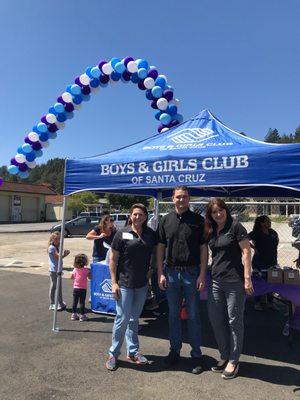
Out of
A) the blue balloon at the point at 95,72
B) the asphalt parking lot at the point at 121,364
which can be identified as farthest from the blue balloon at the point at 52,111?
the asphalt parking lot at the point at 121,364

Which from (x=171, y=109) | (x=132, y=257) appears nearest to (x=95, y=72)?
(x=171, y=109)

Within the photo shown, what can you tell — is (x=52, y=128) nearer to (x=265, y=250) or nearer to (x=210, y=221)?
(x=265, y=250)

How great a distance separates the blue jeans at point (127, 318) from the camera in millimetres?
4598

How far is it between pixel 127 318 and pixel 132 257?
27.5 inches

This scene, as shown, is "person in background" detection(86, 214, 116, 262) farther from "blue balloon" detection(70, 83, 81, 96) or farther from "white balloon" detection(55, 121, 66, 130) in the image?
"blue balloon" detection(70, 83, 81, 96)

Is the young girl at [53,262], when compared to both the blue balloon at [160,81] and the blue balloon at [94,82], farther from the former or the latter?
the blue balloon at [160,81]

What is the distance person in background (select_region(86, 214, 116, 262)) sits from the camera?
22.8ft

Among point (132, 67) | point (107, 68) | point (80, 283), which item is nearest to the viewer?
point (80, 283)

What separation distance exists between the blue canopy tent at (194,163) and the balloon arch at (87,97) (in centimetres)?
234

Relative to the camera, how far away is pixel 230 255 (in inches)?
170

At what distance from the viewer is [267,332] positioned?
6.04m

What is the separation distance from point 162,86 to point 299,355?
5.69 meters

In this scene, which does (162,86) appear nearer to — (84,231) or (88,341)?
(88,341)

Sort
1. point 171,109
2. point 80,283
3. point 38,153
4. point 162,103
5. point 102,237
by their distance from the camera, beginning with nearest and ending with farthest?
1. point 80,283
2. point 102,237
3. point 162,103
4. point 171,109
5. point 38,153
